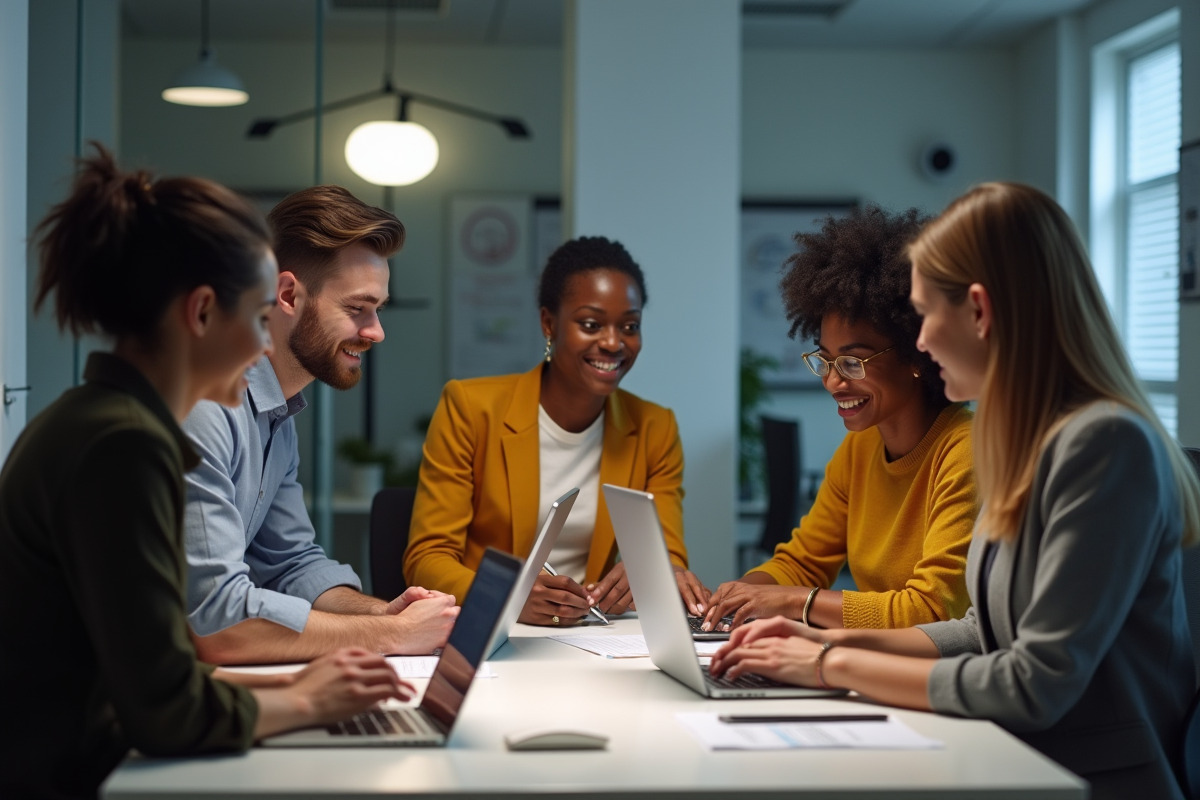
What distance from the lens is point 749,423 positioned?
562 cm

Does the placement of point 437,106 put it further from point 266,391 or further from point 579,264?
point 266,391

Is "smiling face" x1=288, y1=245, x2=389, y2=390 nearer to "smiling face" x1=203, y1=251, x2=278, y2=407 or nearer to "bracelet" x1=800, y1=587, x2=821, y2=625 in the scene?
"smiling face" x1=203, y1=251, x2=278, y2=407

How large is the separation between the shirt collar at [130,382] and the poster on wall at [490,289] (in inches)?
187

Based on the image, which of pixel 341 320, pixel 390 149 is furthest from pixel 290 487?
pixel 390 149

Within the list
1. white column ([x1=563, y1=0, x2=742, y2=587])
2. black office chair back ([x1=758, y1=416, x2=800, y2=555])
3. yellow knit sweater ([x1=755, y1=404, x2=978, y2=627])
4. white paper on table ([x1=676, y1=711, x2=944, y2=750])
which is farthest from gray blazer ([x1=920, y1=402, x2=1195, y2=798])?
black office chair back ([x1=758, y1=416, x2=800, y2=555])

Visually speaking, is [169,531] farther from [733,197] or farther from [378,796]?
[733,197]

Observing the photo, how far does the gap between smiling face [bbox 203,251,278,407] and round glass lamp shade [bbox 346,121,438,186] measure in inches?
148

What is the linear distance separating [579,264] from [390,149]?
2.56m

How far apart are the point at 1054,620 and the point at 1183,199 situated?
12.3ft

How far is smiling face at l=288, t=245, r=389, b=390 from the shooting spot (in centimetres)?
208

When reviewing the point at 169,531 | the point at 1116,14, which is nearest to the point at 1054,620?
the point at 169,531

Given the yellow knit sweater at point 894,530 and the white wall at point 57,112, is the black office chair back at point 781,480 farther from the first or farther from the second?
the white wall at point 57,112

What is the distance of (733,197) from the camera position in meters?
3.72

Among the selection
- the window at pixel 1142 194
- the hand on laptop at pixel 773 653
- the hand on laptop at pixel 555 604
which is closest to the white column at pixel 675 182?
the hand on laptop at pixel 555 604
